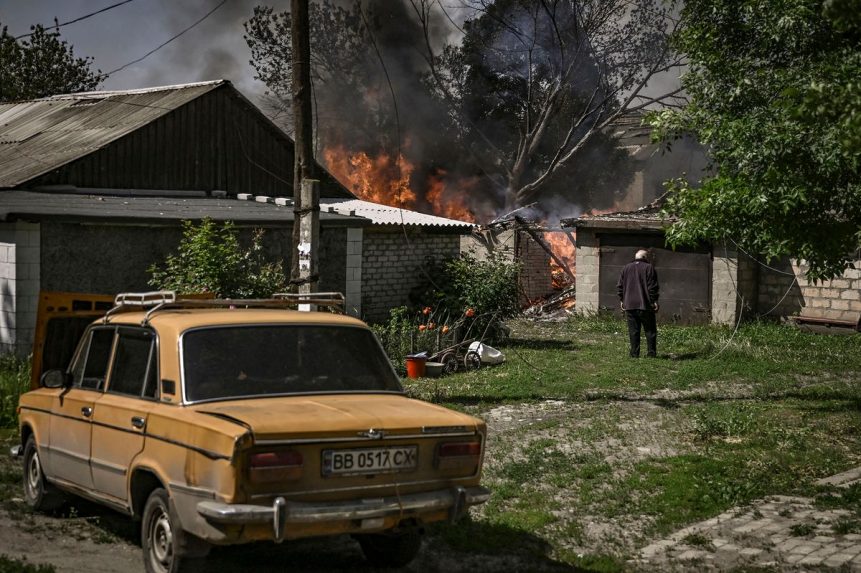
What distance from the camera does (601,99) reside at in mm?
39625

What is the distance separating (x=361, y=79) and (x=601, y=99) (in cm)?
933

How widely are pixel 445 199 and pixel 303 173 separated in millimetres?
30931

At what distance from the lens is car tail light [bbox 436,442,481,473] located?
591 centimetres

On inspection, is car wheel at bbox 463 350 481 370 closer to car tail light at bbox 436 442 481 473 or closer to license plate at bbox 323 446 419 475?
car tail light at bbox 436 442 481 473

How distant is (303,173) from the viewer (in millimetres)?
11914

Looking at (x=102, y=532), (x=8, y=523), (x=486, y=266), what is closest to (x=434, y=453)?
(x=102, y=532)

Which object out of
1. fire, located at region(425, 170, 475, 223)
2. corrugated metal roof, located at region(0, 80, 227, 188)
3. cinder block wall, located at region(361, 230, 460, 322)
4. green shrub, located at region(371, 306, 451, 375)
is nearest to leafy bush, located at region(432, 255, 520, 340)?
cinder block wall, located at region(361, 230, 460, 322)

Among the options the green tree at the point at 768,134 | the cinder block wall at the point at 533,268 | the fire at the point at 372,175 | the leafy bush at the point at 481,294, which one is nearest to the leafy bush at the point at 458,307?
the leafy bush at the point at 481,294

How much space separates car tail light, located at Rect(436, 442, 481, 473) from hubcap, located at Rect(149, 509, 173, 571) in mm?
1561

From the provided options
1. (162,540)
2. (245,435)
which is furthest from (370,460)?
(162,540)

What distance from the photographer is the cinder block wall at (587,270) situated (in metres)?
25.4

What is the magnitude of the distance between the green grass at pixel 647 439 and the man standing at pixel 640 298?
0.45m

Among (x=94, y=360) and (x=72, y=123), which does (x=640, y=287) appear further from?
(x=72, y=123)

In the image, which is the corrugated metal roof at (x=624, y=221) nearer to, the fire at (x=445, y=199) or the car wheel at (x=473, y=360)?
the car wheel at (x=473, y=360)
